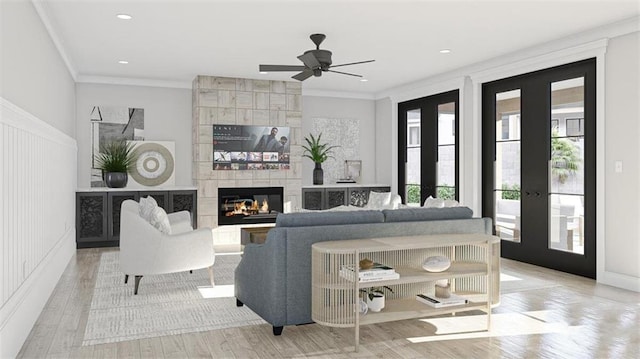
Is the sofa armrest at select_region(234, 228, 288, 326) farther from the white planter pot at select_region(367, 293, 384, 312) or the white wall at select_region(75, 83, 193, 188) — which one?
the white wall at select_region(75, 83, 193, 188)

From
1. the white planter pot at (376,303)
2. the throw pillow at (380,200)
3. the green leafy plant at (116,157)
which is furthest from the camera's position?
the green leafy plant at (116,157)

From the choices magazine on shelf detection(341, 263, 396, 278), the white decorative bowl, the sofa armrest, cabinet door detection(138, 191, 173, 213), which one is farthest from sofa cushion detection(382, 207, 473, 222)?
cabinet door detection(138, 191, 173, 213)

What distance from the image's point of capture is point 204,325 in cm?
399

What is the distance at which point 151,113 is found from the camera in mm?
8602

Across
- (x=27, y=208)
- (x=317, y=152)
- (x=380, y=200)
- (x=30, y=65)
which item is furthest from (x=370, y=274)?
(x=317, y=152)

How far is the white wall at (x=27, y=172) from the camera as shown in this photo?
330 cm

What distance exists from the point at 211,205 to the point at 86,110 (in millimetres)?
2453

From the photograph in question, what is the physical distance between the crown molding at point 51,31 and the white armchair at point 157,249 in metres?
1.94

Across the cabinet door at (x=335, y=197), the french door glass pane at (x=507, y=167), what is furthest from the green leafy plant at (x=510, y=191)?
the cabinet door at (x=335, y=197)

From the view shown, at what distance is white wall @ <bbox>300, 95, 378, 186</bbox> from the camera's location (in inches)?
379

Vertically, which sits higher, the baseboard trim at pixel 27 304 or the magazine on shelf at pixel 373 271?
the magazine on shelf at pixel 373 271

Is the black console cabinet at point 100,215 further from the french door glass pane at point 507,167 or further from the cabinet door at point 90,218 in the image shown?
the french door glass pane at point 507,167

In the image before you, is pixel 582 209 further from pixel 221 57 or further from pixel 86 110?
pixel 86 110

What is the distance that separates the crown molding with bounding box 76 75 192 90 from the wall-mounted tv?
1.04 m
